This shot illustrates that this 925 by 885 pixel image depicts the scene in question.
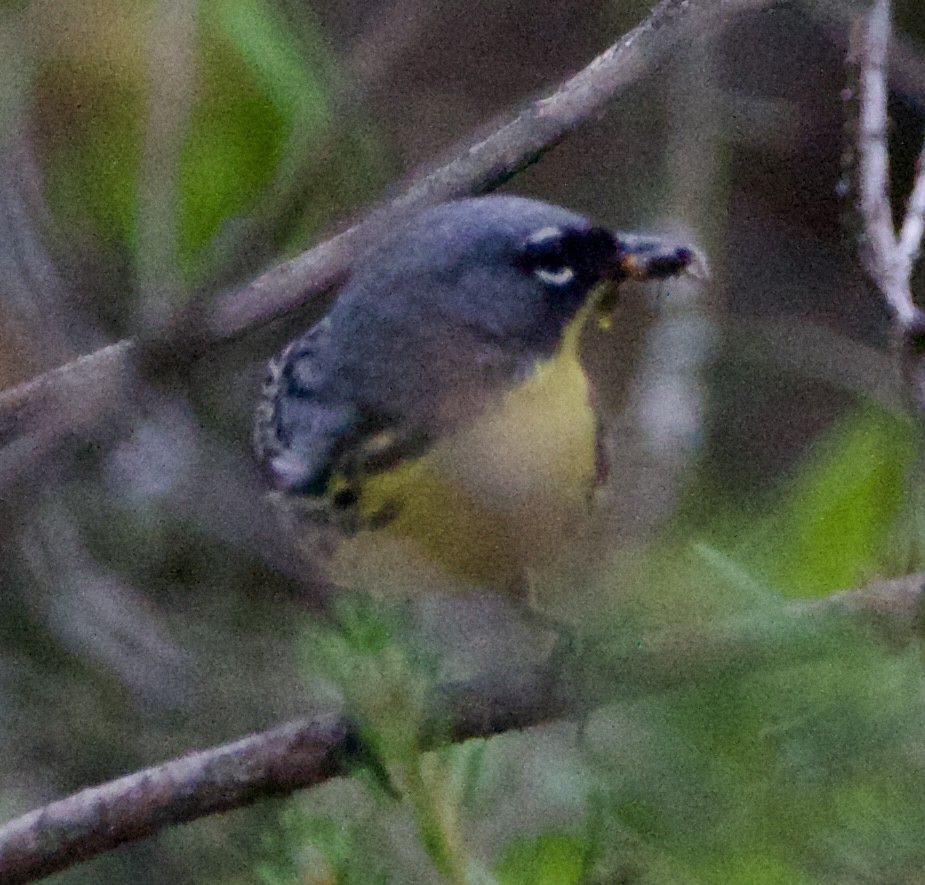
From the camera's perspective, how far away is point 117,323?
3.04 feet

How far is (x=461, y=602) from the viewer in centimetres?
62

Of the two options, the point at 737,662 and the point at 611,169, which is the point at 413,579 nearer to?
the point at 737,662

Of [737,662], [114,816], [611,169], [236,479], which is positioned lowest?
[611,169]

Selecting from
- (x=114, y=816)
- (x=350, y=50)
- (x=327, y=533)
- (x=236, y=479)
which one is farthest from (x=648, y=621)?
(x=350, y=50)

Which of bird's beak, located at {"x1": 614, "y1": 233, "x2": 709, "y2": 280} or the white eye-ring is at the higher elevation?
bird's beak, located at {"x1": 614, "y1": 233, "x2": 709, "y2": 280}

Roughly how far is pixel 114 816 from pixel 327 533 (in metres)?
0.24

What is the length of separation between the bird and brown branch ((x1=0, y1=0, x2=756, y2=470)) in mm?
22

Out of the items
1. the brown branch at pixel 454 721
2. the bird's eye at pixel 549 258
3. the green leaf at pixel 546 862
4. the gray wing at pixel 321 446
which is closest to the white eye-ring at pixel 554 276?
the bird's eye at pixel 549 258

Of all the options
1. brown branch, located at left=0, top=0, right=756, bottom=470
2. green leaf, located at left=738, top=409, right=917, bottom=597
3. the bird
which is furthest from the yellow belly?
green leaf, located at left=738, top=409, right=917, bottom=597

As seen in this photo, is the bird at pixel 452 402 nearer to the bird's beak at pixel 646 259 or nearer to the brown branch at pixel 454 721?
the bird's beak at pixel 646 259

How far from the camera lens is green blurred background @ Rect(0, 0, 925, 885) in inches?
12.2

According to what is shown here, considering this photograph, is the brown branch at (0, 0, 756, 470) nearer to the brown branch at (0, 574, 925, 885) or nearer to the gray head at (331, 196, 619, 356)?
the gray head at (331, 196, 619, 356)

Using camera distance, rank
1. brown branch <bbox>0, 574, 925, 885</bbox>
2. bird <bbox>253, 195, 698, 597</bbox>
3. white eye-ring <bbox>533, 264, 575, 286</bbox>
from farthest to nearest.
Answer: white eye-ring <bbox>533, 264, 575, 286</bbox> → bird <bbox>253, 195, 698, 597</bbox> → brown branch <bbox>0, 574, 925, 885</bbox>

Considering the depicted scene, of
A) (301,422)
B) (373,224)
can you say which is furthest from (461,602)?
(373,224)
